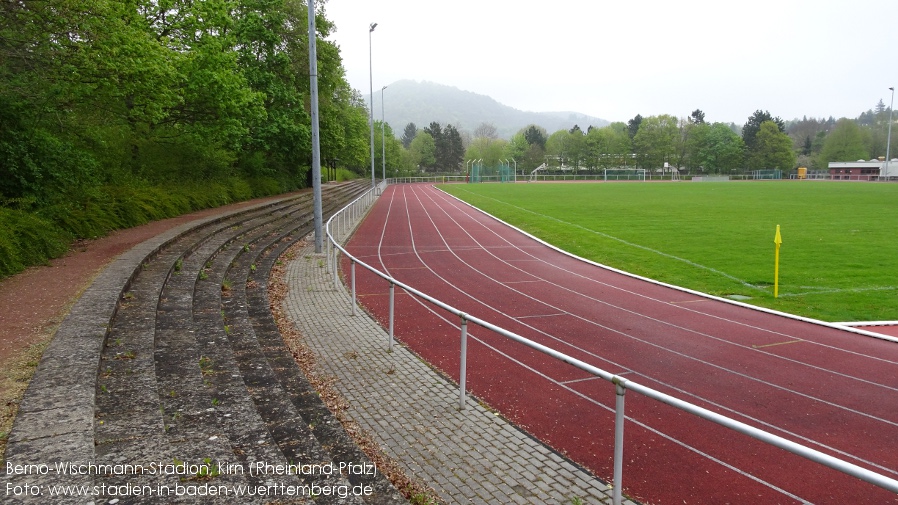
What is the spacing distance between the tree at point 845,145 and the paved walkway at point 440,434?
136m

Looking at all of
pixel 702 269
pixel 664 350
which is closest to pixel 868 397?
pixel 664 350

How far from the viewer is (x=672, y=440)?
17.7 ft

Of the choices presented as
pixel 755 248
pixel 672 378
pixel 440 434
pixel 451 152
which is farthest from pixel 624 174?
pixel 440 434

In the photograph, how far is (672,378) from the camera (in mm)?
7141

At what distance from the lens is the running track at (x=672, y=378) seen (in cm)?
482

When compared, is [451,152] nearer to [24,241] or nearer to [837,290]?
[837,290]

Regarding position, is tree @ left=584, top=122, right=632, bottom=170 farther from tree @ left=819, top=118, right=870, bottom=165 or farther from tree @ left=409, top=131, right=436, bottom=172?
tree @ left=819, top=118, right=870, bottom=165

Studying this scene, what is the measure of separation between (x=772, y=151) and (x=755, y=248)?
4179 inches

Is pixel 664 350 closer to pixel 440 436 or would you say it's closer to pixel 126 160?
pixel 440 436

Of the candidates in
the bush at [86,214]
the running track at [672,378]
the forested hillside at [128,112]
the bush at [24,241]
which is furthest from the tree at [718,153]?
the bush at [24,241]

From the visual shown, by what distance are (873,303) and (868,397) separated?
586cm

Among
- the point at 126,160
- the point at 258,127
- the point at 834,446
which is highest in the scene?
the point at 258,127

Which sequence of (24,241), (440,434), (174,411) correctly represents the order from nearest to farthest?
(174,411)
(440,434)
(24,241)

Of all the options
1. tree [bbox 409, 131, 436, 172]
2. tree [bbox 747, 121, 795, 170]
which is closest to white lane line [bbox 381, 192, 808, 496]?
tree [bbox 409, 131, 436, 172]
